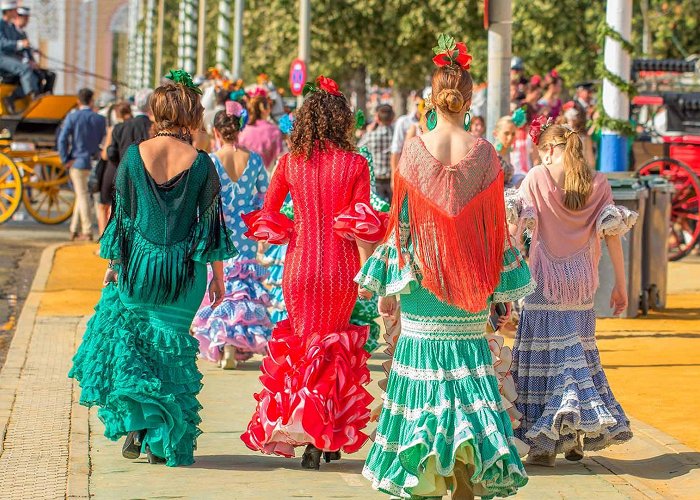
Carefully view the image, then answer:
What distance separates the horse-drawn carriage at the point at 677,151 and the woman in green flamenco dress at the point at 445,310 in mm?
10387

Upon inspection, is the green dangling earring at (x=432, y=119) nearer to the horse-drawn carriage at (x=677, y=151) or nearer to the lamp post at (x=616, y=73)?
the lamp post at (x=616, y=73)

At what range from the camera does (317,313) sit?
7824mm

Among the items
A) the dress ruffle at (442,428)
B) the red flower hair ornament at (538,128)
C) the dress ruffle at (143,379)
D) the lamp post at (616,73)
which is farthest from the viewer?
the lamp post at (616,73)

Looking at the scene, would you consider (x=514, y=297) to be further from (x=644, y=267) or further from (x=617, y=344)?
(x=644, y=267)

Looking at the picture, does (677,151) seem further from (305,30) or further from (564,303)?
(564,303)

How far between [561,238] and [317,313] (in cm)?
126

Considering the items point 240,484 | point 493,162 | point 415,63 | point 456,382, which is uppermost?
point 415,63

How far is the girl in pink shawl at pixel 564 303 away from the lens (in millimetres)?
7621

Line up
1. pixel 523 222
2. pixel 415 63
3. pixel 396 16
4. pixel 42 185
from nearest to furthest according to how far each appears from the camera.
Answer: pixel 523 222
pixel 42 185
pixel 396 16
pixel 415 63

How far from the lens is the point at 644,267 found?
46.0 ft

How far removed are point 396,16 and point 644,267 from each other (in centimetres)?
2530

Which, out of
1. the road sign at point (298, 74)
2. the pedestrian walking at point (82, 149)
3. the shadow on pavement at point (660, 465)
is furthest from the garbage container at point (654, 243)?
the road sign at point (298, 74)

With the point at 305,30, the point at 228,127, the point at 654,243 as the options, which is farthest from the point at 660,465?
the point at 305,30

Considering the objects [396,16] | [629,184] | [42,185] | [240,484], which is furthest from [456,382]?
[396,16]
